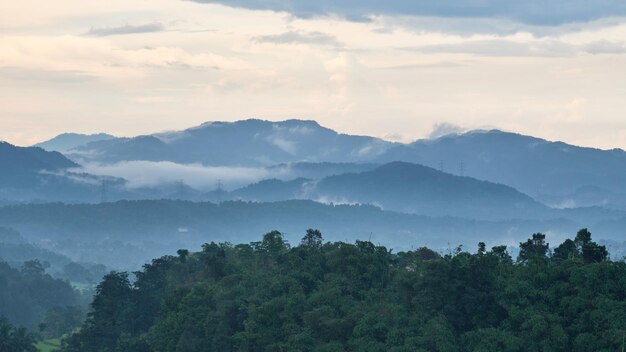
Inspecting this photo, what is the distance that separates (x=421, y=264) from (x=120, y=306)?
4680 centimetres

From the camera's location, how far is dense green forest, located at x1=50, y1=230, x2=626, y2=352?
6481 centimetres

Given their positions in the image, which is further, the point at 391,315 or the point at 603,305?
the point at 391,315

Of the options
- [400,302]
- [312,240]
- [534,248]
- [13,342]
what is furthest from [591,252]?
[13,342]

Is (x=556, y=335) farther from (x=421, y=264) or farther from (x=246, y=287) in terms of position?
(x=246, y=287)

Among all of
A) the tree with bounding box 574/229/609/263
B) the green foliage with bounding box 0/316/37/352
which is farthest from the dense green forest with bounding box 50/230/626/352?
the green foliage with bounding box 0/316/37/352

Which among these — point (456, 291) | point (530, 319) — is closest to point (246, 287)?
point (456, 291)

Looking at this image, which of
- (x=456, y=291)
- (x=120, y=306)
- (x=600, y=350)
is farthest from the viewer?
(x=120, y=306)

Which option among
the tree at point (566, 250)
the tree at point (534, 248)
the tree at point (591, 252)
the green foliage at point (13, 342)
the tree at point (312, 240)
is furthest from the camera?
the green foliage at point (13, 342)

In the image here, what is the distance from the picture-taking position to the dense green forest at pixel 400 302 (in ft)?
213

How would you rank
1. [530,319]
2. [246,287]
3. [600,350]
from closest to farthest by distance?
[600,350] < [530,319] < [246,287]

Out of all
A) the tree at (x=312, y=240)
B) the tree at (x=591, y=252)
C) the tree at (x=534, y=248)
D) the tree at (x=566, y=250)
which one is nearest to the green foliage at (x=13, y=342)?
the tree at (x=312, y=240)

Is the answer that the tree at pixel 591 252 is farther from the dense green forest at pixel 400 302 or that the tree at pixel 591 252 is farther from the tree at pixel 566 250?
the tree at pixel 566 250

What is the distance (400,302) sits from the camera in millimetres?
75812

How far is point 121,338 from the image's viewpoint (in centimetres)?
10331
